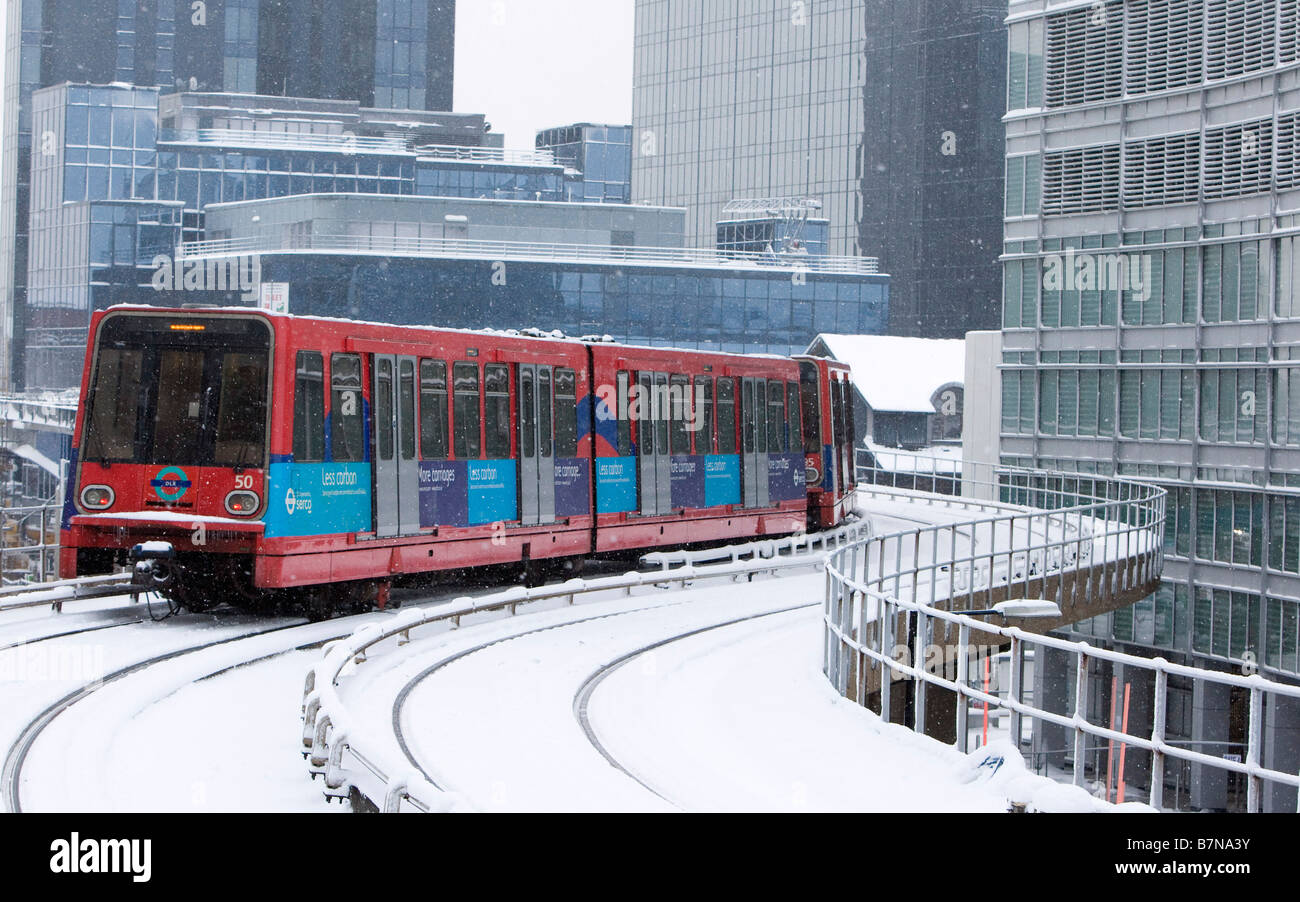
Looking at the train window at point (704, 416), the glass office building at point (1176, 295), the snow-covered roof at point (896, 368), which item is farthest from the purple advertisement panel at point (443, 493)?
the snow-covered roof at point (896, 368)

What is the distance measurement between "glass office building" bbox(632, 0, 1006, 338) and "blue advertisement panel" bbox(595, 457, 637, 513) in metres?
92.4

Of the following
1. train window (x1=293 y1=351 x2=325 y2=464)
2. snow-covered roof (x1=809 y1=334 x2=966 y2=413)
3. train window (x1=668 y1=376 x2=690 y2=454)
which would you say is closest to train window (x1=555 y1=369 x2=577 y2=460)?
train window (x1=668 y1=376 x2=690 y2=454)

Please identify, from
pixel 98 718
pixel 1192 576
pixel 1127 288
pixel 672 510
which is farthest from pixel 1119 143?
pixel 98 718

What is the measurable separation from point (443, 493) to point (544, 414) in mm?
2645

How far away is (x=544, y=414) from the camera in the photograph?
70.2 ft

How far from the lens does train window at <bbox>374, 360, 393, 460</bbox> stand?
17.9 m

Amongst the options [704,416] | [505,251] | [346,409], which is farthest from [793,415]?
[505,251]

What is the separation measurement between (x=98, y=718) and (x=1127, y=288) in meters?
42.5

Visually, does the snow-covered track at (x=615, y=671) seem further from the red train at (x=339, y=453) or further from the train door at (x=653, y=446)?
the train door at (x=653, y=446)

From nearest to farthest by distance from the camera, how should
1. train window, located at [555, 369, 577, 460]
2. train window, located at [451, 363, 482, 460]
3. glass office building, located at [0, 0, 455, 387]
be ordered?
train window, located at [451, 363, 482, 460] < train window, located at [555, 369, 577, 460] < glass office building, located at [0, 0, 455, 387]

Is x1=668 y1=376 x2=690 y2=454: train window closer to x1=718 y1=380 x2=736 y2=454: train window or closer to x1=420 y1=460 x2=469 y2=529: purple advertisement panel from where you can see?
x1=718 y1=380 x2=736 y2=454: train window

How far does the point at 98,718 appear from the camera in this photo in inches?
463

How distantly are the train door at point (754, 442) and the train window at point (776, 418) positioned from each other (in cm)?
19

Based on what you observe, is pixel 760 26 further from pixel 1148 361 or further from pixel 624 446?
pixel 624 446
